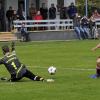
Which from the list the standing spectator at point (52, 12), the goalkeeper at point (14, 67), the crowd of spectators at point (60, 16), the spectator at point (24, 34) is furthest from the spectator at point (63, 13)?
the goalkeeper at point (14, 67)

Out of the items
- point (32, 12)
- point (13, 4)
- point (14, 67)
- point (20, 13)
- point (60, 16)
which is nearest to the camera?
point (14, 67)

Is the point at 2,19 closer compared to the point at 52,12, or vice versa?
the point at 2,19

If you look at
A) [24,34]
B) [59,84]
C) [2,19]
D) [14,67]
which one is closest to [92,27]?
[24,34]

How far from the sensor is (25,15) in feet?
151

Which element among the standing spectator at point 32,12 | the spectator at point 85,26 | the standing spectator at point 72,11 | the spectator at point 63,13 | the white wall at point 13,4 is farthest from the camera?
the white wall at point 13,4

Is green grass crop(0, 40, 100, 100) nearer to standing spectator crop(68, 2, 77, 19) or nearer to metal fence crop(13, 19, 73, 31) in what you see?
metal fence crop(13, 19, 73, 31)

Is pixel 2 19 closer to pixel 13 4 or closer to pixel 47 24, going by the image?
pixel 13 4

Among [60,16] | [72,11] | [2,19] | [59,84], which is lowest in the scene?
[60,16]

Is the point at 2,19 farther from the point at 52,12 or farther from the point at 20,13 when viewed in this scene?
the point at 52,12

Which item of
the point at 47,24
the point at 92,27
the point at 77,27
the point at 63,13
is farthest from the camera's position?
the point at 63,13

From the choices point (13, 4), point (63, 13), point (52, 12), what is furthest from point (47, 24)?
point (13, 4)

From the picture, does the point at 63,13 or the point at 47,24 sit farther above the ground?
the point at 63,13

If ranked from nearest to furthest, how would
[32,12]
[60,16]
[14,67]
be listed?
[14,67], [32,12], [60,16]

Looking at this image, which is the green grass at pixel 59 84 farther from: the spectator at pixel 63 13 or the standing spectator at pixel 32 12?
the spectator at pixel 63 13
